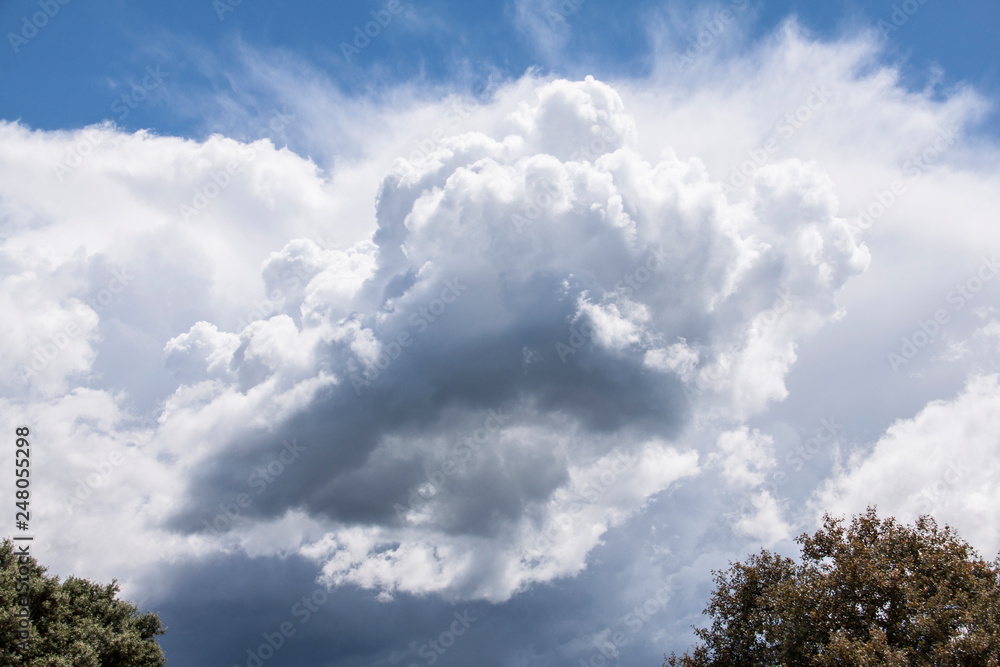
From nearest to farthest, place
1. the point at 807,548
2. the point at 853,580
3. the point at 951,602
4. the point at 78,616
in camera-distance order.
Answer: the point at 951,602, the point at 853,580, the point at 807,548, the point at 78,616

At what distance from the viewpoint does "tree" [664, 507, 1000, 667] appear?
28734mm

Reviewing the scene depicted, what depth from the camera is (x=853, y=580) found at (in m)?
33.5

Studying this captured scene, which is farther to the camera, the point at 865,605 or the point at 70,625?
the point at 70,625

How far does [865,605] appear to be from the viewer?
33312 millimetres

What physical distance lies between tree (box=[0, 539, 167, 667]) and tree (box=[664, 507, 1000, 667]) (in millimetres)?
41321

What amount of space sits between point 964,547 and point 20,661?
2305 inches

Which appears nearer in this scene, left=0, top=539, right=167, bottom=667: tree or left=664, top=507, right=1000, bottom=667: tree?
left=664, top=507, right=1000, bottom=667: tree

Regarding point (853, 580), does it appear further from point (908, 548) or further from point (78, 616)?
point (78, 616)

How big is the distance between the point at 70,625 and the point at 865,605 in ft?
175

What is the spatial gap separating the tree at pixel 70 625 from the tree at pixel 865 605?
41.3 m

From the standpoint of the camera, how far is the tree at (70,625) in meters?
36.7

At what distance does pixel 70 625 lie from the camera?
42062mm

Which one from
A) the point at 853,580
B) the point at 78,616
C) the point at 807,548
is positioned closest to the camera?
the point at 853,580

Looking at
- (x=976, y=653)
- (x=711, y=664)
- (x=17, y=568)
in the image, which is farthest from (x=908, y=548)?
(x=17, y=568)
